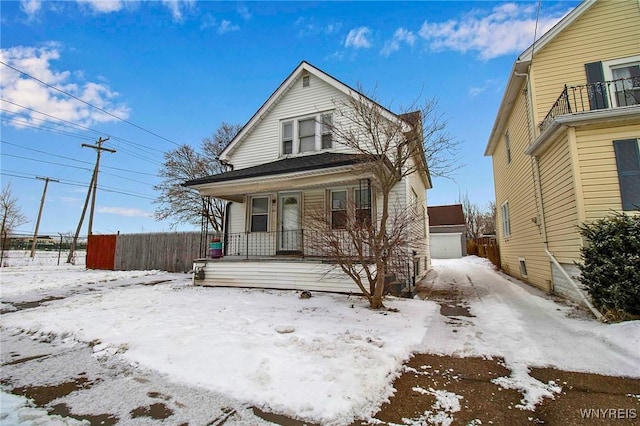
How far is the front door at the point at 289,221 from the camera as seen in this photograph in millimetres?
10352

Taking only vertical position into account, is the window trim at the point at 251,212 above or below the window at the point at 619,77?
below

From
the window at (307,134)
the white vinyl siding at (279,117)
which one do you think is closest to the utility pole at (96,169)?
the white vinyl siding at (279,117)

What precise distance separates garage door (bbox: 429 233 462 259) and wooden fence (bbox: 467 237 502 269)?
5.85 feet

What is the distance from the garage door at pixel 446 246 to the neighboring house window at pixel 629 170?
76.2 ft

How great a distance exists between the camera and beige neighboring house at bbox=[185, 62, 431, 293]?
8219 millimetres

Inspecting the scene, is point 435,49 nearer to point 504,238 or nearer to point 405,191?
point 405,191

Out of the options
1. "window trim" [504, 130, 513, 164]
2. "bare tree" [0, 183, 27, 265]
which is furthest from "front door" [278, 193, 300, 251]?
"bare tree" [0, 183, 27, 265]

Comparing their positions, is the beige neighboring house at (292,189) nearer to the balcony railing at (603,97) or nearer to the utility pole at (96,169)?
the balcony railing at (603,97)

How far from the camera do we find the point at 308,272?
8.22 meters

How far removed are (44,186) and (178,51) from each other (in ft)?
84.2

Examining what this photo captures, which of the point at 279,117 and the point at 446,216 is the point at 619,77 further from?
the point at 446,216

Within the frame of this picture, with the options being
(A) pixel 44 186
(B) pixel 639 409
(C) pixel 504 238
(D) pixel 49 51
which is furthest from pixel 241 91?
(A) pixel 44 186

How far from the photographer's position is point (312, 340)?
3.97 meters

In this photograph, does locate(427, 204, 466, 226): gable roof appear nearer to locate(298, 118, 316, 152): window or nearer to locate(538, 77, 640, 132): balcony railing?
locate(298, 118, 316, 152): window
